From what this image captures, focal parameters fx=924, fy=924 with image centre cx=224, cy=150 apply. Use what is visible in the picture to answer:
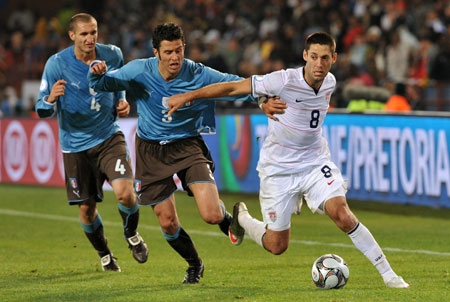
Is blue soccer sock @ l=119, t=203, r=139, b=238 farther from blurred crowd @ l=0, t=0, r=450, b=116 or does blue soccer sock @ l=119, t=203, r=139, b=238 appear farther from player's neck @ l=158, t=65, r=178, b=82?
blurred crowd @ l=0, t=0, r=450, b=116

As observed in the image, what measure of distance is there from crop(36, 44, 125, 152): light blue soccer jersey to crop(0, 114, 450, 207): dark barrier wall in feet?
10.3

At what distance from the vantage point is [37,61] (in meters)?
26.1

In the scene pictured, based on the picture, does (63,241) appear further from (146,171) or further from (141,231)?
(146,171)

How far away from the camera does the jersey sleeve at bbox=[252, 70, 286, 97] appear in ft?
24.2

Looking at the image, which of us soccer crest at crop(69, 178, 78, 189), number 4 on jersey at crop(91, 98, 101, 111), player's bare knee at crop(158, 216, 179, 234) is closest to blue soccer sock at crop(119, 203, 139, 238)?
us soccer crest at crop(69, 178, 78, 189)

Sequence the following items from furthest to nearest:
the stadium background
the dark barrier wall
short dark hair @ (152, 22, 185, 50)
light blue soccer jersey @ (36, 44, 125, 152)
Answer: the stadium background < the dark barrier wall < light blue soccer jersey @ (36, 44, 125, 152) < short dark hair @ (152, 22, 185, 50)

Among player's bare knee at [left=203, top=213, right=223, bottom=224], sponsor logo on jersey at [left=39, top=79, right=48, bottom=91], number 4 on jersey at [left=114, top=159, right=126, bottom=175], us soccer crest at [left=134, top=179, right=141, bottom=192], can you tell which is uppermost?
sponsor logo on jersey at [left=39, top=79, right=48, bottom=91]

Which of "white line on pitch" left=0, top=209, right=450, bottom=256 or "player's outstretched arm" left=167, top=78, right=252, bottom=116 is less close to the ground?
"player's outstretched arm" left=167, top=78, right=252, bottom=116

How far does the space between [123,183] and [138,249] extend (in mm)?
631

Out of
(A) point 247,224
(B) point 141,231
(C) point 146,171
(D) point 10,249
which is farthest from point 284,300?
(B) point 141,231

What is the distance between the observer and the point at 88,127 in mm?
8938

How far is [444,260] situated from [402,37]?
29.3ft

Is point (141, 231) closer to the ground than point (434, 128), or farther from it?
closer to the ground

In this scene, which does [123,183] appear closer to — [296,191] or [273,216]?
[273,216]
